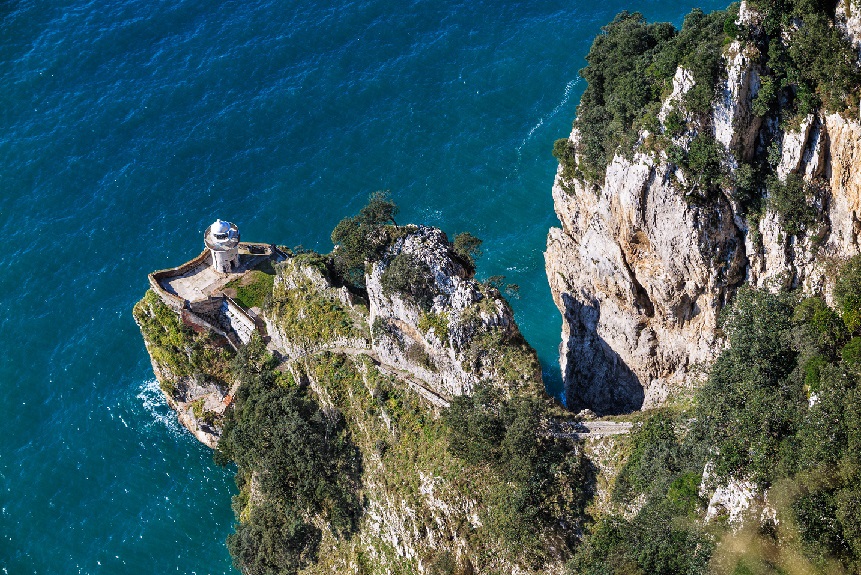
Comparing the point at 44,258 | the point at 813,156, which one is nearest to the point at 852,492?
the point at 813,156

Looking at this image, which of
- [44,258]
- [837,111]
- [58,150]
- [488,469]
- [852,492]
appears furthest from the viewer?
[58,150]

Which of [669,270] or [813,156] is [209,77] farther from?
[813,156]

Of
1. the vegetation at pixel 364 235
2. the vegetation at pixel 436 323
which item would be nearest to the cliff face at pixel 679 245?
the vegetation at pixel 436 323

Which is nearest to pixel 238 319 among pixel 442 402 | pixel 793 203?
pixel 442 402

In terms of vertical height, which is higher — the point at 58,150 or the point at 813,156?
the point at 813,156

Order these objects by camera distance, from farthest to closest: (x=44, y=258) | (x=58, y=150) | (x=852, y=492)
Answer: (x=58, y=150) < (x=44, y=258) < (x=852, y=492)

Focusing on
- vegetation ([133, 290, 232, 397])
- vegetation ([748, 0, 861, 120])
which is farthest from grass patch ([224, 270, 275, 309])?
vegetation ([748, 0, 861, 120])

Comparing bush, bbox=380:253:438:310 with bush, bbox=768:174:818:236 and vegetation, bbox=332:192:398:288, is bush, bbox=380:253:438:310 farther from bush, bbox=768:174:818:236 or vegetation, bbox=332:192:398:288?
bush, bbox=768:174:818:236

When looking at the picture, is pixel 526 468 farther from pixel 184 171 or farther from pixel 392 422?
pixel 184 171
